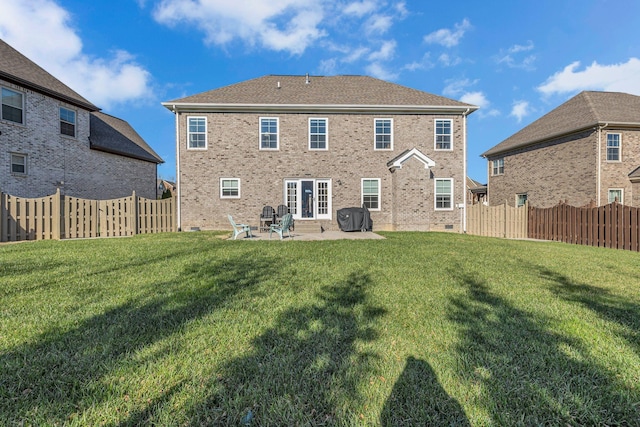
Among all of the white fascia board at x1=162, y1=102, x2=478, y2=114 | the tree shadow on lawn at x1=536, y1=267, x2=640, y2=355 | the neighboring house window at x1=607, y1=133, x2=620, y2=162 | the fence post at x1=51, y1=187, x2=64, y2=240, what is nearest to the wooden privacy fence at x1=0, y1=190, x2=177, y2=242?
the fence post at x1=51, y1=187, x2=64, y2=240

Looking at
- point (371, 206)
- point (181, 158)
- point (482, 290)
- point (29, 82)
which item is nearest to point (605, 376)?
point (482, 290)

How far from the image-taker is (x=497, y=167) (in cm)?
2367

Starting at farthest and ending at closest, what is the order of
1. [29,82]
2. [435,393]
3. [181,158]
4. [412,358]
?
[181,158] → [29,82] → [412,358] → [435,393]

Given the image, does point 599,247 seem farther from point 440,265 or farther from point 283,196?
point 283,196

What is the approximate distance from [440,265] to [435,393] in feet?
15.2

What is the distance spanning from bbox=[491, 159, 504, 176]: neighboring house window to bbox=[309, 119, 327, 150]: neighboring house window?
16390mm

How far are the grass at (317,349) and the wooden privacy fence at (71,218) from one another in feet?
23.5

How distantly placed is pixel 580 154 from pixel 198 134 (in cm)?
2215

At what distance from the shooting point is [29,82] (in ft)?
44.1

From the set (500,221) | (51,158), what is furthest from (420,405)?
(51,158)

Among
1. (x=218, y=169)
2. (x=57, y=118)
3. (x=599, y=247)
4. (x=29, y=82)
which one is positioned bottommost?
(x=599, y=247)

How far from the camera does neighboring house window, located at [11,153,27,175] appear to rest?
1350 cm

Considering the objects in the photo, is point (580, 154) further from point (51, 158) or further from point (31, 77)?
point (31, 77)

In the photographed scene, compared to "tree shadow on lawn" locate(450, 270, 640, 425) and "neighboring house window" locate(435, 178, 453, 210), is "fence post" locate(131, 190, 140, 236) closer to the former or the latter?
"tree shadow on lawn" locate(450, 270, 640, 425)
